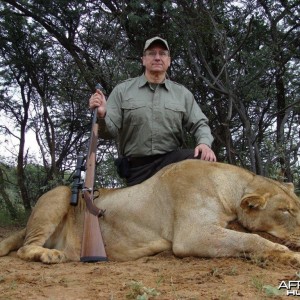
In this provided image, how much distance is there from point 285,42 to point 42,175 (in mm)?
5688

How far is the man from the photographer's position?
239 inches

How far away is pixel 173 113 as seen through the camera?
20.1 ft

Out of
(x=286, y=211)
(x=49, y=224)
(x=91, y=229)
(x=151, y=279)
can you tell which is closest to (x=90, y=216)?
(x=91, y=229)

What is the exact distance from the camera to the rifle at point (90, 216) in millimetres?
4457

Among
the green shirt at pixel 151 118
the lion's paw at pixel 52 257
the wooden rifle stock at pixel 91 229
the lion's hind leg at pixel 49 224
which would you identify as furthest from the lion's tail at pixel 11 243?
the green shirt at pixel 151 118

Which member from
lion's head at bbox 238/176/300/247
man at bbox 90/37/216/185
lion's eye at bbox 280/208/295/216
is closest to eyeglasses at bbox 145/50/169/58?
man at bbox 90/37/216/185

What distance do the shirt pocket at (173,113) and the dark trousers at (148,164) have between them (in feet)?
1.20

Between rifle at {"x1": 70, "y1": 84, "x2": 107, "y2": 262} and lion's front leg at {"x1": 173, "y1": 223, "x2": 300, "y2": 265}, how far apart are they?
665mm

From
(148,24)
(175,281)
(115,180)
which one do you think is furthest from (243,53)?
(175,281)

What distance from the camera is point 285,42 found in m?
8.33

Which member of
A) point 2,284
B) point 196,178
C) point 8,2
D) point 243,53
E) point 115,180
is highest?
point 8,2

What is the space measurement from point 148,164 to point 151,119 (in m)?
0.53

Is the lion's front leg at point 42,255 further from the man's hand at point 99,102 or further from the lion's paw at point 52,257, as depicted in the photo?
the man's hand at point 99,102

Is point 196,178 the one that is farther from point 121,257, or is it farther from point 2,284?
point 2,284
